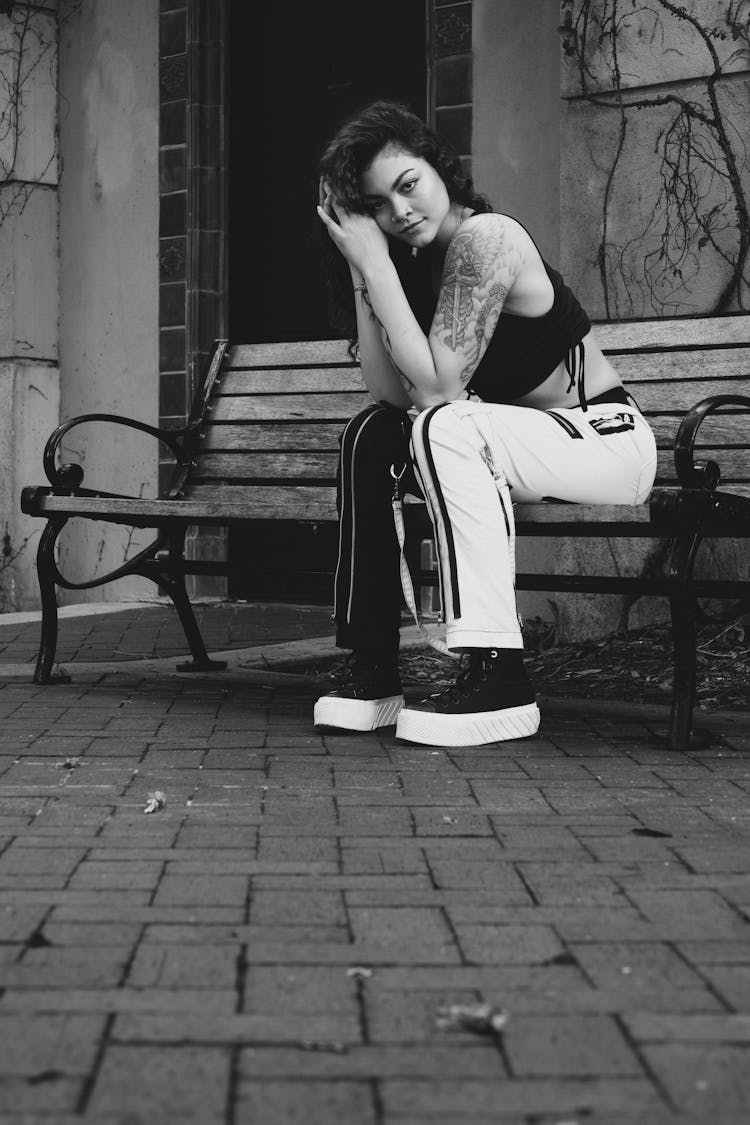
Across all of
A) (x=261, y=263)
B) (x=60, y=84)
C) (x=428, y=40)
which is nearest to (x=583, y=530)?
(x=428, y=40)

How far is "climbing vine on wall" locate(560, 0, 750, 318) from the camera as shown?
5.44 metres

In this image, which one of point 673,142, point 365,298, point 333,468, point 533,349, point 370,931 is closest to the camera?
point 370,931

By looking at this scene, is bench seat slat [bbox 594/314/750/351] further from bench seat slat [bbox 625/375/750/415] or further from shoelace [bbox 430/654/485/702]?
shoelace [bbox 430/654/485/702]

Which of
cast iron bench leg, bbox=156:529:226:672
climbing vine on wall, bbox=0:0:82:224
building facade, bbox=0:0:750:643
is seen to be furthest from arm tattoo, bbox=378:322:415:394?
climbing vine on wall, bbox=0:0:82:224

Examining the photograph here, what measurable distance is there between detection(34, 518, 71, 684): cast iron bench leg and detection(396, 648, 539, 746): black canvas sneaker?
1625 millimetres

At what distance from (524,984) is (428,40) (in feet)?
19.5

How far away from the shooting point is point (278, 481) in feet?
16.7

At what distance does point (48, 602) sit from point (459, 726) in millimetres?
1801

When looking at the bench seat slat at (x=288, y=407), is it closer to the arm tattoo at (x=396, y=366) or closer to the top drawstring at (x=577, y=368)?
the arm tattoo at (x=396, y=366)

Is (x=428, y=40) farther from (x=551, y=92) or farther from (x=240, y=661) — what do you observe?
(x=240, y=661)

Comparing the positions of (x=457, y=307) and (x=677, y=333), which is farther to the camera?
(x=677, y=333)

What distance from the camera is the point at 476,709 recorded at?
3586 mm

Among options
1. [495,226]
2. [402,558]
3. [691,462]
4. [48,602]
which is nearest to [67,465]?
[48,602]

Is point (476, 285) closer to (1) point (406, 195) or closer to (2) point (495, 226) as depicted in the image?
(2) point (495, 226)
